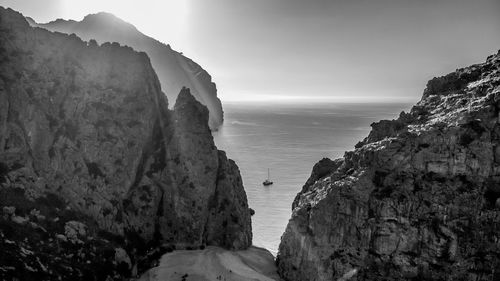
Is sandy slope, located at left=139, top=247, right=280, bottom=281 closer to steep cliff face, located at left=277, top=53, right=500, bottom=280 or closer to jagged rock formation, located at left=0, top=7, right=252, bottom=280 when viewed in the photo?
jagged rock formation, located at left=0, top=7, right=252, bottom=280

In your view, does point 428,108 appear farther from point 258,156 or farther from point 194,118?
point 258,156

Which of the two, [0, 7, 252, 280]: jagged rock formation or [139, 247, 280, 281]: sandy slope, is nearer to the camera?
[0, 7, 252, 280]: jagged rock formation

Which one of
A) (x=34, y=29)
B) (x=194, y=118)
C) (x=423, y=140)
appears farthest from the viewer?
(x=194, y=118)

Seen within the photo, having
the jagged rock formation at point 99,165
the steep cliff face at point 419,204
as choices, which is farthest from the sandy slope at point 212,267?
the steep cliff face at point 419,204

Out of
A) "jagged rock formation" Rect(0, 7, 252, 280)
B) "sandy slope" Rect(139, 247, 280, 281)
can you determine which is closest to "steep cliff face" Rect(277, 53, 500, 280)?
"sandy slope" Rect(139, 247, 280, 281)

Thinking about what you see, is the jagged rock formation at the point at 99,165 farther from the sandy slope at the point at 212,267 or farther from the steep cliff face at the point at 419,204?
the steep cliff face at the point at 419,204

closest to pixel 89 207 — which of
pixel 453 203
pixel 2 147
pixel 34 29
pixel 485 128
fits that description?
pixel 2 147

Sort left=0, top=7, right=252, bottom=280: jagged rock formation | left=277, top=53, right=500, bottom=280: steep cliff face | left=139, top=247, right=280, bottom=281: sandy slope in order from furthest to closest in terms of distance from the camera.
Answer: left=139, top=247, right=280, bottom=281: sandy slope < left=0, top=7, right=252, bottom=280: jagged rock formation < left=277, top=53, right=500, bottom=280: steep cliff face
